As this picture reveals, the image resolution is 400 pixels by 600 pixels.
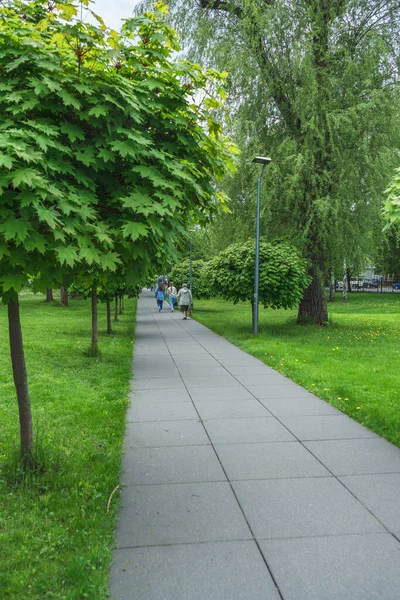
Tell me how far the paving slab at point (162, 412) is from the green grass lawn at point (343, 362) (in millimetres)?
2060

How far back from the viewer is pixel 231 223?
17.5m

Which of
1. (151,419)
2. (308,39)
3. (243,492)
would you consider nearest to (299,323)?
(308,39)

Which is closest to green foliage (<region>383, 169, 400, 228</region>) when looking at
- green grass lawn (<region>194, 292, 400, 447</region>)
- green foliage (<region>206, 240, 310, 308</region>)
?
green grass lawn (<region>194, 292, 400, 447</region>)

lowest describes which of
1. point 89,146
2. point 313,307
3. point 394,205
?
point 313,307

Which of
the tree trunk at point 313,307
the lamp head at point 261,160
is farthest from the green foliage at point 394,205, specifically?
the tree trunk at point 313,307

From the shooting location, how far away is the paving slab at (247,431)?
5.64 meters

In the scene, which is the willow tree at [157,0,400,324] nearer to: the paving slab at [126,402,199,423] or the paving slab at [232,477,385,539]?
the paving slab at [126,402,199,423]

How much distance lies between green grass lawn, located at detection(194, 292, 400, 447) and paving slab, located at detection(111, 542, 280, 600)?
9.49 feet

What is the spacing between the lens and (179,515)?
3.80 m

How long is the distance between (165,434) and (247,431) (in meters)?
0.95

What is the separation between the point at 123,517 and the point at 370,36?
1596 centimetres

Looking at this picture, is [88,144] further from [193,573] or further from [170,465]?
[170,465]

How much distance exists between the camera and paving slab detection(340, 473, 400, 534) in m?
3.72

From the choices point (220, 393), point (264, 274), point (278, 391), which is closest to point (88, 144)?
point (220, 393)
